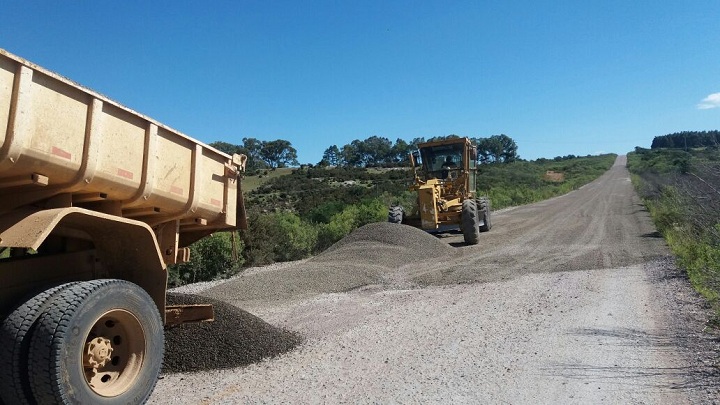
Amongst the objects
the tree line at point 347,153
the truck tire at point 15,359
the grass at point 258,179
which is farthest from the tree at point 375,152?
the truck tire at point 15,359

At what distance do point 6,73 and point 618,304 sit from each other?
8153 mm

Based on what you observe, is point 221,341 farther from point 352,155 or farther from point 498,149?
point 498,149

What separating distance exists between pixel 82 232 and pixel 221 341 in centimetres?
207

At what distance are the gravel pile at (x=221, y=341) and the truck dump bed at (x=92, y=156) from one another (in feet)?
4.22

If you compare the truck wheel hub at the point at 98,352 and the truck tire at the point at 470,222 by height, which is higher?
the truck tire at the point at 470,222

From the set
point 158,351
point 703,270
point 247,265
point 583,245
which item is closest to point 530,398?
point 158,351

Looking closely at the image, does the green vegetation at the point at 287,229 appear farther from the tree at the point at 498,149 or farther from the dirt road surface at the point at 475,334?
the tree at the point at 498,149

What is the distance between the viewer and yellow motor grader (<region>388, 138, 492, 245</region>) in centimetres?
1773

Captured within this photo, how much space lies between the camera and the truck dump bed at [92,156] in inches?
145

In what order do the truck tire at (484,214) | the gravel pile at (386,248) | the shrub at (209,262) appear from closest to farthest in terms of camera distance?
the shrub at (209,262), the gravel pile at (386,248), the truck tire at (484,214)

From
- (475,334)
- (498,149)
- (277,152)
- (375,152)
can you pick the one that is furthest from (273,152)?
(475,334)

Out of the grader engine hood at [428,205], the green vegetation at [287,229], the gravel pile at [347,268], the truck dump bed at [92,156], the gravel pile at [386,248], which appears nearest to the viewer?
the truck dump bed at [92,156]

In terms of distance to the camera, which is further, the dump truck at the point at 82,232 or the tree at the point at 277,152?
the tree at the point at 277,152

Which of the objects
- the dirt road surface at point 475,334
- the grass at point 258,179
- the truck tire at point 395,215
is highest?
the grass at point 258,179
